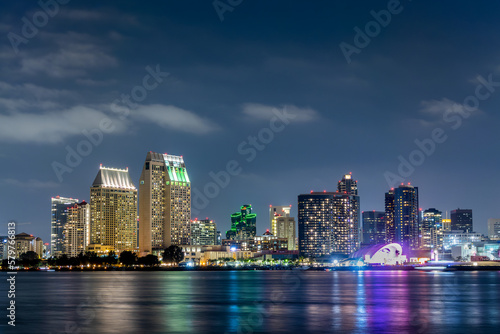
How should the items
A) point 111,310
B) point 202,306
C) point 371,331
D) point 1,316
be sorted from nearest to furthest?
1. point 371,331
2. point 1,316
3. point 111,310
4. point 202,306

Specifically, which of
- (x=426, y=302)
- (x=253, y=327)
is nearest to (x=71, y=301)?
(x=253, y=327)

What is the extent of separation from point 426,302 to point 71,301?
50.4 metres

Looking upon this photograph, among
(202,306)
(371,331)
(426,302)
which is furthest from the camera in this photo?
(426,302)

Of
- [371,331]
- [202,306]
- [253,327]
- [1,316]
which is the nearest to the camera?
[371,331]

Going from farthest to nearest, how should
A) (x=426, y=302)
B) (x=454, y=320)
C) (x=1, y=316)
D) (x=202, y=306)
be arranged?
(x=426, y=302)
(x=202, y=306)
(x=1, y=316)
(x=454, y=320)

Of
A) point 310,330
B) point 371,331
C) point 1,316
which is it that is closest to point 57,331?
point 1,316

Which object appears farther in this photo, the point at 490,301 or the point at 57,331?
the point at 490,301

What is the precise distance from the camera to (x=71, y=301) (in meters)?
96.0

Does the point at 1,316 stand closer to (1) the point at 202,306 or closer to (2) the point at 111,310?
(2) the point at 111,310

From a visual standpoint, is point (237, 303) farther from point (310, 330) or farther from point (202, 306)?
point (310, 330)

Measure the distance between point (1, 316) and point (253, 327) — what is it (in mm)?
30312

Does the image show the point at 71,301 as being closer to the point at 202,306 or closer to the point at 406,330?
the point at 202,306

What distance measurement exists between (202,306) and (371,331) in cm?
3391

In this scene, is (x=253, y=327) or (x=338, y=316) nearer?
(x=253, y=327)
